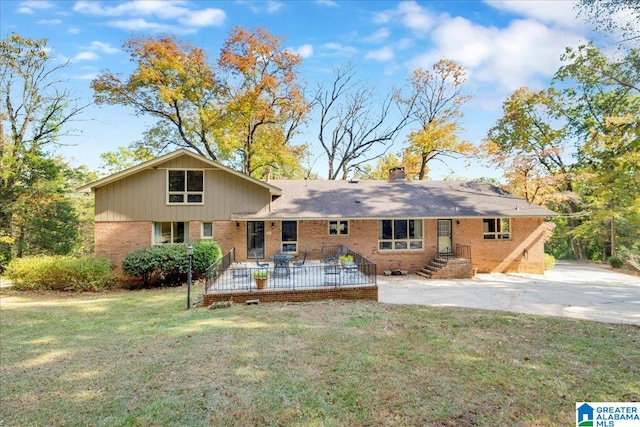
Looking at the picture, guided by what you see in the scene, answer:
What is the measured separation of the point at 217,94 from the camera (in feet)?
77.5

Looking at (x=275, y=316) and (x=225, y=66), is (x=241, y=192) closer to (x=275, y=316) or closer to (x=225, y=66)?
(x=275, y=316)

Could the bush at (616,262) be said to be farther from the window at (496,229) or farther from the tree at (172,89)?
the tree at (172,89)

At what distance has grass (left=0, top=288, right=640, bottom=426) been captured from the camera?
4.09 meters

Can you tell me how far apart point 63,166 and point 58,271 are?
11.1 meters

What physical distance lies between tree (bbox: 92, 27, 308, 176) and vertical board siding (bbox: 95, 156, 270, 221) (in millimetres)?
8416

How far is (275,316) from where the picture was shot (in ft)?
27.5

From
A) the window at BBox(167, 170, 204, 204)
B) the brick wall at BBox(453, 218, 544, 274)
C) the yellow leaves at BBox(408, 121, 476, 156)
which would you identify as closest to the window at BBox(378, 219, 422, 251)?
the brick wall at BBox(453, 218, 544, 274)

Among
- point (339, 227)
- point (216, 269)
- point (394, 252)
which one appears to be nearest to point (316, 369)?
point (216, 269)

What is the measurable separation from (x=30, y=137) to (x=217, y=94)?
1199 cm

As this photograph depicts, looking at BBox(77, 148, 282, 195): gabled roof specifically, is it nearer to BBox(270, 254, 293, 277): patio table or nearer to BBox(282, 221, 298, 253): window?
BBox(282, 221, 298, 253): window

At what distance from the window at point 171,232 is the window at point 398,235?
9.63 meters

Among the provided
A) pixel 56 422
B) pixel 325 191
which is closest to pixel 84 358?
pixel 56 422

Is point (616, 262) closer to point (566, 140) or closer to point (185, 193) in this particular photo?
point (566, 140)

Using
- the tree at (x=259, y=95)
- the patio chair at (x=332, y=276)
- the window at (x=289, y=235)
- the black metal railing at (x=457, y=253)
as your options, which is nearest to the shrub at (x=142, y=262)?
the window at (x=289, y=235)
